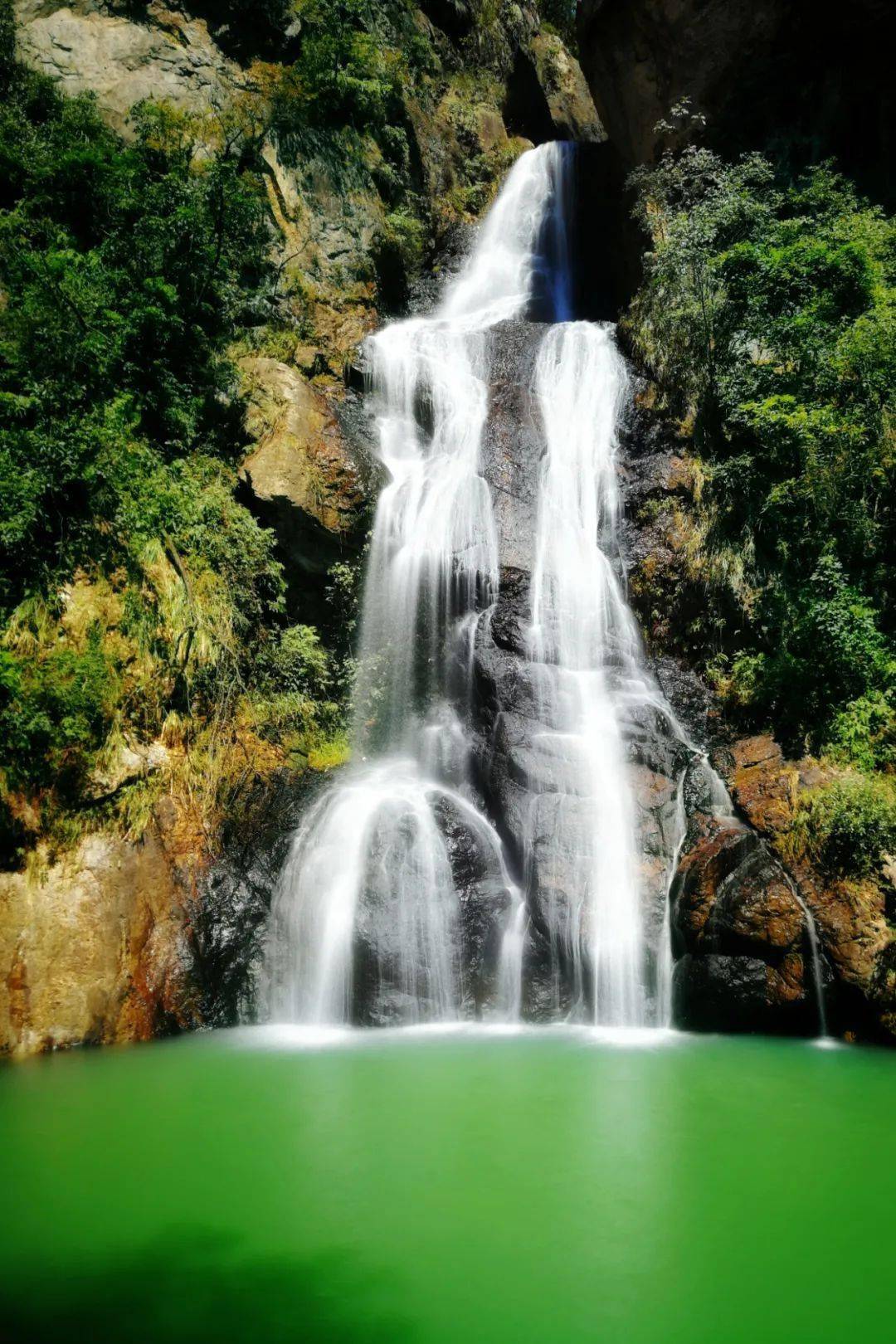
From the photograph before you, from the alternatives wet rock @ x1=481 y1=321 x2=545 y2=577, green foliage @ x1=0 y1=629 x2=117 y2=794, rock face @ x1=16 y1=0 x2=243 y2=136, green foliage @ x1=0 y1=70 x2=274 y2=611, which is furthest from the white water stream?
rock face @ x1=16 y1=0 x2=243 y2=136

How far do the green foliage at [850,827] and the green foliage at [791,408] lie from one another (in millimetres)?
897

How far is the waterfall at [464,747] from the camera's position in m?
8.65

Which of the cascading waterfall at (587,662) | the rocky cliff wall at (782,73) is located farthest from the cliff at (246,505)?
the rocky cliff wall at (782,73)

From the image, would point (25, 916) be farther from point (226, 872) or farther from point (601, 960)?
point (601, 960)

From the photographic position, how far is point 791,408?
11898 millimetres

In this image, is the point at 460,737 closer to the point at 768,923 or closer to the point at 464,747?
the point at 464,747

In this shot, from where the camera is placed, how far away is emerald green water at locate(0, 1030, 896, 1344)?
3686mm

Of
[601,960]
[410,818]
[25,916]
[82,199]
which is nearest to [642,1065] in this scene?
[601,960]

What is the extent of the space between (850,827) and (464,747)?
4.93 m

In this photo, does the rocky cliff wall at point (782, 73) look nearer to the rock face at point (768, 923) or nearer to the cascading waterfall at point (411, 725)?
the cascading waterfall at point (411, 725)

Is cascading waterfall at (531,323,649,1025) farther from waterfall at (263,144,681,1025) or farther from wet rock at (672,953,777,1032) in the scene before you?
wet rock at (672,953,777,1032)

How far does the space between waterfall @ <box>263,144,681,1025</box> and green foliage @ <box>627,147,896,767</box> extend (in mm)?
1545

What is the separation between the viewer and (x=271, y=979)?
8719mm

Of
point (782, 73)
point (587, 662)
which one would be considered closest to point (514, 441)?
point (587, 662)
